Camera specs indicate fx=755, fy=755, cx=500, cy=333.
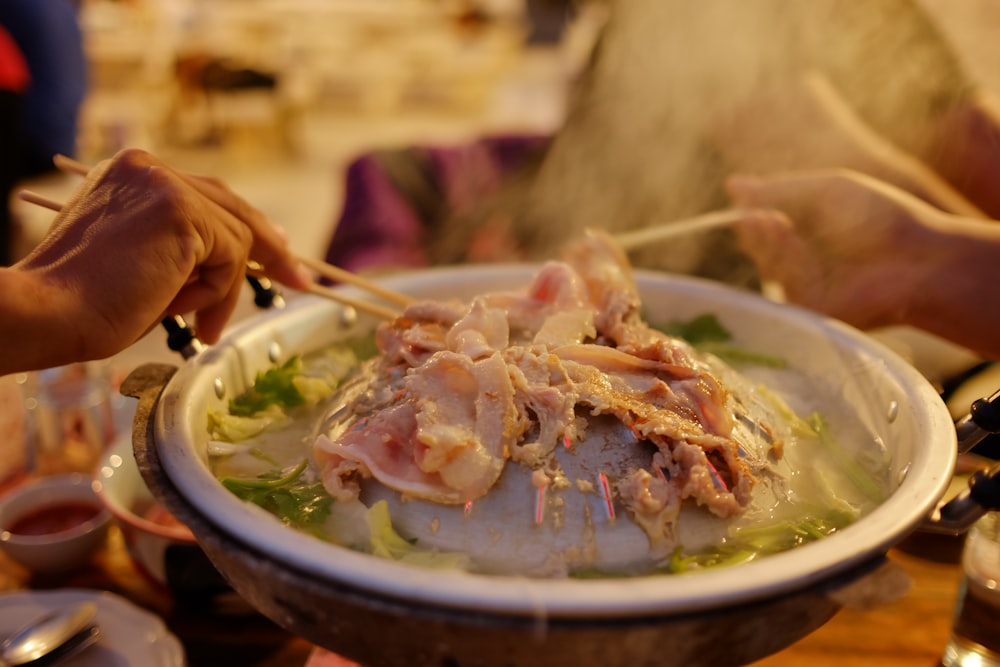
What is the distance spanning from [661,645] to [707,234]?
7.65 ft

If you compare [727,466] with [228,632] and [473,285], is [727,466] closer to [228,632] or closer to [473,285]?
[473,285]

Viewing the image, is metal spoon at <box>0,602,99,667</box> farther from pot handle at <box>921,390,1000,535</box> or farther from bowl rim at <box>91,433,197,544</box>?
pot handle at <box>921,390,1000,535</box>

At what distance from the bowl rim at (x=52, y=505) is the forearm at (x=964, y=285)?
2138mm

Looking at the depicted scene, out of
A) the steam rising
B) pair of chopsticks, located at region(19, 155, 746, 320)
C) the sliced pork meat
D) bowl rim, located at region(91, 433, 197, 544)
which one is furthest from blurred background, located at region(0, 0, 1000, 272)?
bowl rim, located at region(91, 433, 197, 544)

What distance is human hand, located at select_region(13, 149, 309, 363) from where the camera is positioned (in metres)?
1.17

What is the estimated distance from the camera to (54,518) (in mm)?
1937

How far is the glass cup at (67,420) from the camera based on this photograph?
2.22 m

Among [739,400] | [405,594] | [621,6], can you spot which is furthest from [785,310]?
[621,6]

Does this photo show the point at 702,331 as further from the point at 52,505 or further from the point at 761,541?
the point at 52,505

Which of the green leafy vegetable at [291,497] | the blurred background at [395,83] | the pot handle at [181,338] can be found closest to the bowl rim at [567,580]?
the green leafy vegetable at [291,497]

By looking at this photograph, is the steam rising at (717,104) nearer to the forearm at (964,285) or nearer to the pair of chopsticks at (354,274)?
the forearm at (964,285)

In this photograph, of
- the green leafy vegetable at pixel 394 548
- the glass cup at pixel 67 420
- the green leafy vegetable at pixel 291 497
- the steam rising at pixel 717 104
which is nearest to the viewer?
the green leafy vegetable at pixel 394 548

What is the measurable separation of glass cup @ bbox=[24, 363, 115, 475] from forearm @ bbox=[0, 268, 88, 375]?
1.21 m

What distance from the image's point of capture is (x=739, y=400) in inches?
56.7
